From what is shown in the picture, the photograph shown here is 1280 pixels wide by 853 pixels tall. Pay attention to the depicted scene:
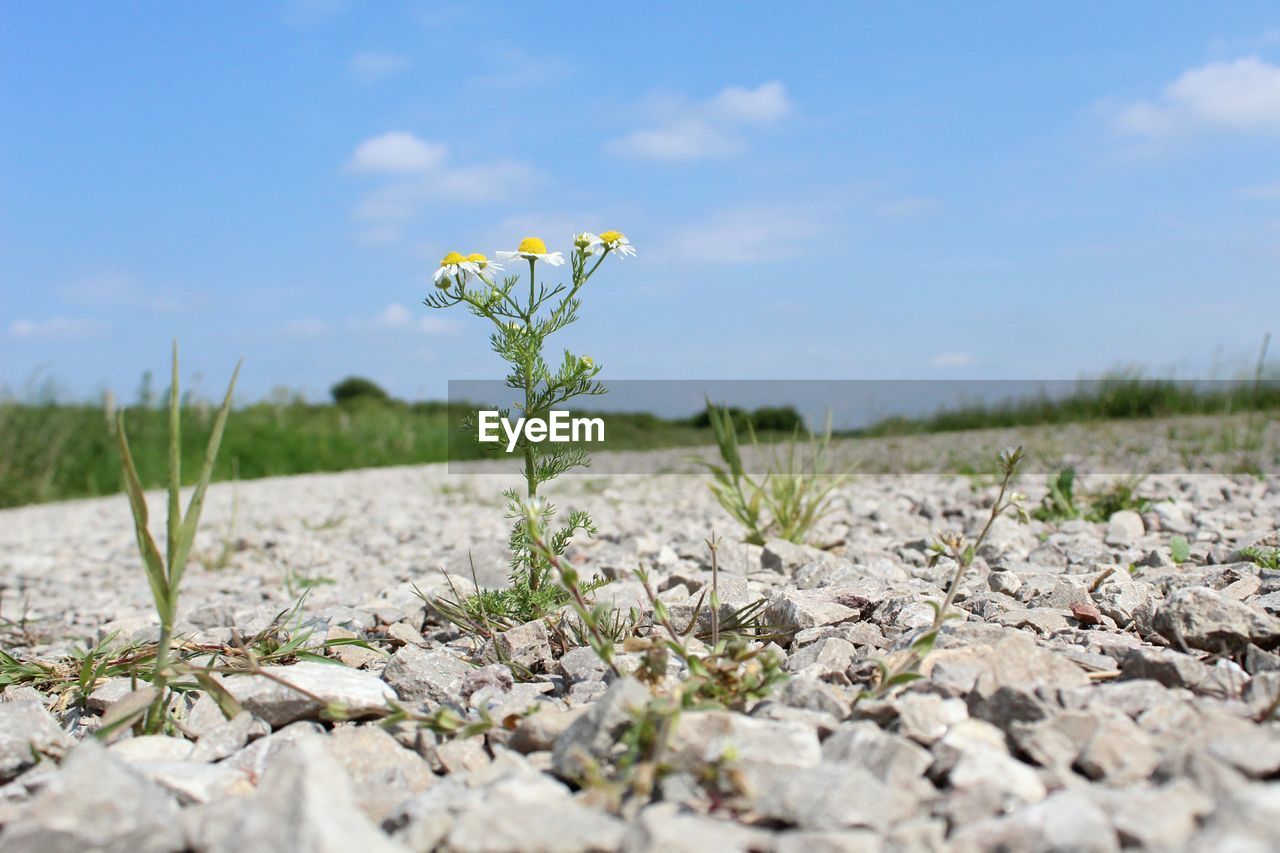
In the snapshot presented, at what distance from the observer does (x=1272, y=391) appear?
12039 millimetres

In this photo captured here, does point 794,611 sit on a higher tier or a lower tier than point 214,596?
higher

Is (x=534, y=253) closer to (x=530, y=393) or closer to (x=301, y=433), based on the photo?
(x=530, y=393)

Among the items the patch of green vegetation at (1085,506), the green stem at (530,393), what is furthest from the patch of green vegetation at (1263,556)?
the green stem at (530,393)

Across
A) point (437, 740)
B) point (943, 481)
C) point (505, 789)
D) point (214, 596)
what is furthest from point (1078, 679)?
point (943, 481)

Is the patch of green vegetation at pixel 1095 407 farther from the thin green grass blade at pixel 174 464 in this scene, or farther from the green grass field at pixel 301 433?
the thin green grass blade at pixel 174 464

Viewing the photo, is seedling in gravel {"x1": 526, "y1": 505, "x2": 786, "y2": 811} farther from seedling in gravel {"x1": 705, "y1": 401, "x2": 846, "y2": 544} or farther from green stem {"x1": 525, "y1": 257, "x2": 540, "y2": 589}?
seedling in gravel {"x1": 705, "y1": 401, "x2": 846, "y2": 544}

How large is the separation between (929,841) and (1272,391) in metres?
13.4

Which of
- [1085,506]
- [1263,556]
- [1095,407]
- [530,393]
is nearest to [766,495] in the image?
[1085,506]

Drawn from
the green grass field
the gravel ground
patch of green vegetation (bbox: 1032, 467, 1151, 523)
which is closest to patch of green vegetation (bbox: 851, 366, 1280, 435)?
the green grass field

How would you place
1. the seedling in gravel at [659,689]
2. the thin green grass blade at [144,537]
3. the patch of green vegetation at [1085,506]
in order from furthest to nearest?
the patch of green vegetation at [1085,506]
the thin green grass blade at [144,537]
the seedling in gravel at [659,689]

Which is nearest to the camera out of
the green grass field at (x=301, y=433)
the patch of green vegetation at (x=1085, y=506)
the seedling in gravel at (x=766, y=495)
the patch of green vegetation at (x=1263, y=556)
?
the patch of green vegetation at (x=1263, y=556)

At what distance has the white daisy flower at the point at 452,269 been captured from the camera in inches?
85.4

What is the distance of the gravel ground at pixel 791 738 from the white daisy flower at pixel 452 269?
0.82 m

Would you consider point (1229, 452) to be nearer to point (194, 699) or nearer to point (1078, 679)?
point (1078, 679)
